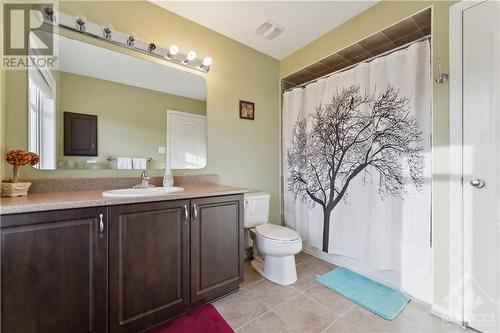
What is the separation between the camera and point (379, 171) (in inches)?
71.8

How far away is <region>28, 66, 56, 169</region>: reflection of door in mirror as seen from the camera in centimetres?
137

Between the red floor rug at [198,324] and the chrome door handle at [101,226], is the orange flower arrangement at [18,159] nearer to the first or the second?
the chrome door handle at [101,226]

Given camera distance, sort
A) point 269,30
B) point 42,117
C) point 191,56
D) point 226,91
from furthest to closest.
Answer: point 226,91
point 269,30
point 191,56
point 42,117

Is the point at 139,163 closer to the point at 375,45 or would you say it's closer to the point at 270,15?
the point at 270,15

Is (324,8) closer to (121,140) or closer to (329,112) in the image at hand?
(329,112)

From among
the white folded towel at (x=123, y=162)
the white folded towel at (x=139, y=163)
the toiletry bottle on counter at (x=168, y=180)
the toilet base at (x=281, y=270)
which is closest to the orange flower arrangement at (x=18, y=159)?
the white folded towel at (x=123, y=162)

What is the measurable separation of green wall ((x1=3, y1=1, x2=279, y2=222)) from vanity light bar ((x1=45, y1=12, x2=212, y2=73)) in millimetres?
73

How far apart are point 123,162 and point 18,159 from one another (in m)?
0.57

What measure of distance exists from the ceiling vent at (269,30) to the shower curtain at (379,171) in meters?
0.66

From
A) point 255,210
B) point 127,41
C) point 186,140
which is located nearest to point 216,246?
point 255,210

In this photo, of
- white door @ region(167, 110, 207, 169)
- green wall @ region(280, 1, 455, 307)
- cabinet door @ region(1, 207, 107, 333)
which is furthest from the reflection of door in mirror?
green wall @ region(280, 1, 455, 307)

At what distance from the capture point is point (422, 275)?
5.27ft

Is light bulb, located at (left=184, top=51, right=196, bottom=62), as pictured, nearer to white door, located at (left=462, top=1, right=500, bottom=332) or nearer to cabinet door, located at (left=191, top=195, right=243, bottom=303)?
cabinet door, located at (left=191, top=195, right=243, bottom=303)

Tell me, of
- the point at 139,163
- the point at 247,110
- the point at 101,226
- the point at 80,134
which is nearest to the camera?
the point at 101,226
